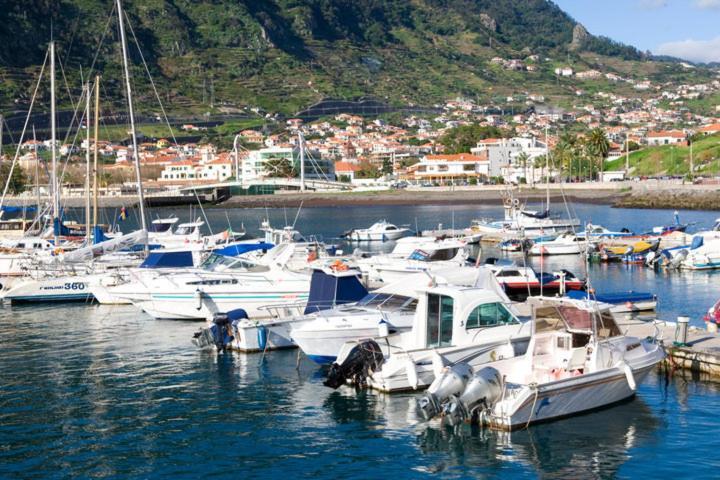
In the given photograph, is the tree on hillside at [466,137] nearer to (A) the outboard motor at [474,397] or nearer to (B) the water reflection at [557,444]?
(B) the water reflection at [557,444]

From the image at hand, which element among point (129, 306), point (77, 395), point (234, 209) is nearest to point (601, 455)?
point (77, 395)

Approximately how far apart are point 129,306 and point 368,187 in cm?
10578

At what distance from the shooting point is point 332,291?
90.0 ft

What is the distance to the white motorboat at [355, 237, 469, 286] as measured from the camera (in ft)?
122

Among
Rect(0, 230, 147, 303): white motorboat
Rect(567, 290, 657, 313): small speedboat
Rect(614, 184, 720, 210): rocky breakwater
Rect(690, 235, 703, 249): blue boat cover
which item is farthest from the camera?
Rect(614, 184, 720, 210): rocky breakwater

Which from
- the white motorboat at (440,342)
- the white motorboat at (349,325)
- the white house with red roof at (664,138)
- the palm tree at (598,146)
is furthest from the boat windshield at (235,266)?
the white house with red roof at (664,138)

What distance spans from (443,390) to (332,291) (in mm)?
9472

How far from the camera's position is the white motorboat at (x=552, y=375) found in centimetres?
1819

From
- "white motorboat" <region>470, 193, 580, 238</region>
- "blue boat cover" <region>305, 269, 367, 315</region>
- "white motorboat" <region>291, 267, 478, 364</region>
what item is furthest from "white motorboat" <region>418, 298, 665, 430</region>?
"white motorboat" <region>470, 193, 580, 238</region>

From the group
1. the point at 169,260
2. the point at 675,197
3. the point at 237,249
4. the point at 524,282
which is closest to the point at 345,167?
the point at 675,197

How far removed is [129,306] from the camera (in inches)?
1427

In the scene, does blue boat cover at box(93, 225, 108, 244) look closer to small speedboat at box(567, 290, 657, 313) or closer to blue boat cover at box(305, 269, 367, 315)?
blue boat cover at box(305, 269, 367, 315)

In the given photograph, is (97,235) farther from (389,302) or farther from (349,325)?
(349,325)

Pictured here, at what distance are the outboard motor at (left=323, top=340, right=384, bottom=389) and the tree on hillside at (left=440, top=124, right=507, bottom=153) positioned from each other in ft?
522
